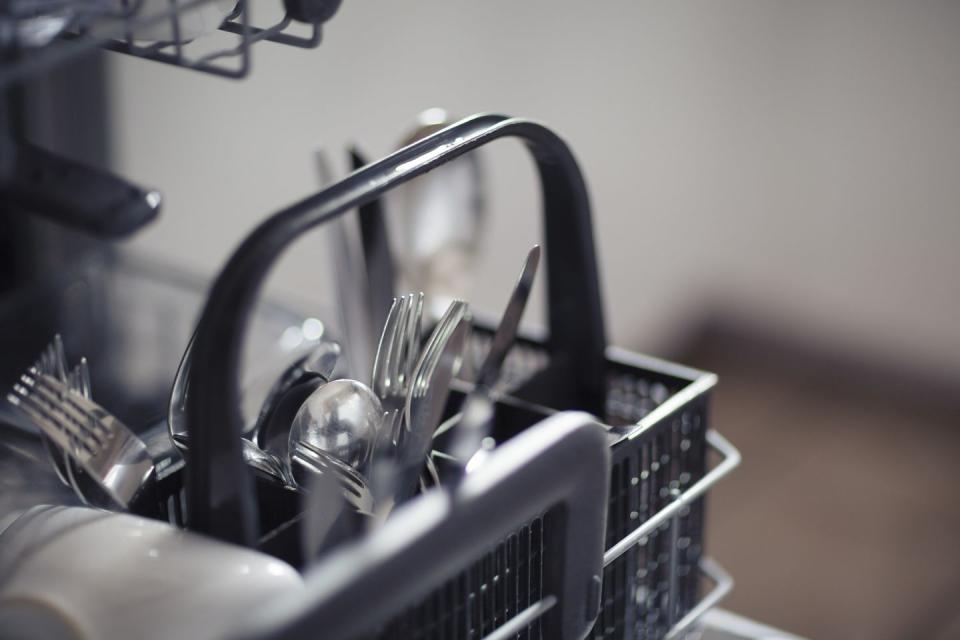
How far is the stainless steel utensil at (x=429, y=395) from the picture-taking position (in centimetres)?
45

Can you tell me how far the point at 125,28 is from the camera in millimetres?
358

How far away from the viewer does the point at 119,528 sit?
0.38 m

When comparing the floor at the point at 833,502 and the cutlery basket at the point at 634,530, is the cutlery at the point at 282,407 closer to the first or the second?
the cutlery basket at the point at 634,530

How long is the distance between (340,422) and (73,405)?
0.37 feet

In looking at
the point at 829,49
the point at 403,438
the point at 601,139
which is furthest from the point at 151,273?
the point at 829,49

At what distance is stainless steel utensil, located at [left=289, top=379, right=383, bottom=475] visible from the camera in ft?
1.51

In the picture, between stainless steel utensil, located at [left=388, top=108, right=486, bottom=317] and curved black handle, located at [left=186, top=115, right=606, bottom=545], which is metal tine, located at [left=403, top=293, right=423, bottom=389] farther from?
stainless steel utensil, located at [left=388, top=108, right=486, bottom=317]

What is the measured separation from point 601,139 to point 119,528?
142cm

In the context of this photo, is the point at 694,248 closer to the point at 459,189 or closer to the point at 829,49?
the point at 829,49

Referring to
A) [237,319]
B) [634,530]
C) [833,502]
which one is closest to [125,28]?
[237,319]

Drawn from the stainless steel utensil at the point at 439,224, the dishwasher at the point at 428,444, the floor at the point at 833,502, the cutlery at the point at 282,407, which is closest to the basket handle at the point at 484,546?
the dishwasher at the point at 428,444

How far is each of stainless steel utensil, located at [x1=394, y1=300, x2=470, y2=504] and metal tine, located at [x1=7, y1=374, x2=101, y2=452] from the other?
13 cm

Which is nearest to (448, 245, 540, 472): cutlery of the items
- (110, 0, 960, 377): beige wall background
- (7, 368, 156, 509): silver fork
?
(7, 368, 156, 509): silver fork

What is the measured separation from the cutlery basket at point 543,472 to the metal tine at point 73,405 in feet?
0.18
